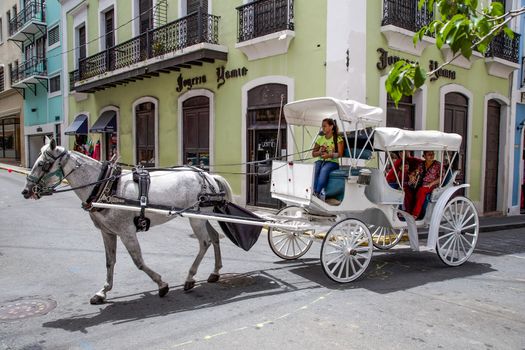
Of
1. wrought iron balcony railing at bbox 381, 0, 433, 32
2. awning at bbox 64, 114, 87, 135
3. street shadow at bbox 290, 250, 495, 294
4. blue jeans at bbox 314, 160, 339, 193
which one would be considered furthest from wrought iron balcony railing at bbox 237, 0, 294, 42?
awning at bbox 64, 114, 87, 135

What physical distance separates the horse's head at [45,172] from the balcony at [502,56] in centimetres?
1258

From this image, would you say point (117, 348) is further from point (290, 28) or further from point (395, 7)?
point (395, 7)

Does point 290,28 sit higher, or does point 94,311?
point 290,28

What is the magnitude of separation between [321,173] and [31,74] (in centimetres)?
2416

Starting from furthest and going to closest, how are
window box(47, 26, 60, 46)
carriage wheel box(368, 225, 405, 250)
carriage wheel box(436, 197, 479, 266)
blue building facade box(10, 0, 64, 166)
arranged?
blue building facade box(10, 0, 64, 166)
window box(47, 26, 60, 46)
carriage wheel box(368, 225, 405, 250)
carriage wheel box(436, 197, 479, 266)

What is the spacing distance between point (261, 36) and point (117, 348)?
29.0ft

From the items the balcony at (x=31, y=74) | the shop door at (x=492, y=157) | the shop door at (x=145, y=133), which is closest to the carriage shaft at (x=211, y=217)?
the shop door at (x=492, y=157)

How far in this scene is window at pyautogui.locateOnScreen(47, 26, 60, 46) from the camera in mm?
23203

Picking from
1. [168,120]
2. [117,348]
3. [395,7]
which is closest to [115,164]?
[117,348]

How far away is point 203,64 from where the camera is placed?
13.2 m

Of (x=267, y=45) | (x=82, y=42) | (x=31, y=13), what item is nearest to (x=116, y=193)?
(x=267, y=45)

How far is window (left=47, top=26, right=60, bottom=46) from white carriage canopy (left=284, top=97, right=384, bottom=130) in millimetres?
20616

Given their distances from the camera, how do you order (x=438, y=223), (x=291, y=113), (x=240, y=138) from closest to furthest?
(x=438, y=223) < (x=291, y=113) < (x=240, y=138)

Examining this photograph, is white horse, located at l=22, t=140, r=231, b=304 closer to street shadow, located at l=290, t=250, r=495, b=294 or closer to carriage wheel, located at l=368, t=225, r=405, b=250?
street shadow, located at l=290, t=250, r=495, b=294
